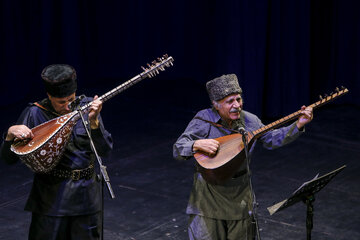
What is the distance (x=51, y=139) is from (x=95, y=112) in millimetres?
317

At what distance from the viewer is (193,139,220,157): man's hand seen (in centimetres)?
417

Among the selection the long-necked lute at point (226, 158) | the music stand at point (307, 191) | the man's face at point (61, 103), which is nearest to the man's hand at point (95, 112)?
the man's face at point (61, 103)

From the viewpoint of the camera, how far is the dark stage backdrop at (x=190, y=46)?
9367 millimetres

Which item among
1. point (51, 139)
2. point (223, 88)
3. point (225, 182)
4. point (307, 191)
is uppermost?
point (223, 88)

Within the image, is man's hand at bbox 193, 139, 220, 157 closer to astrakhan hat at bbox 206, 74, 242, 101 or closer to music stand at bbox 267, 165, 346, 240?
astrakhan hat at bbox 206, 74, 242, 101

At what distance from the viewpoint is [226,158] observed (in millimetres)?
Answer: 4156

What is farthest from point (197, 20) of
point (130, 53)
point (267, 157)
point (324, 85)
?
point (267, 157)

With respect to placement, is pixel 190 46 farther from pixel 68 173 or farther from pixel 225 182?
pixel 68 173

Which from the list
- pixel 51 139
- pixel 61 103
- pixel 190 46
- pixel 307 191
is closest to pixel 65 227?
pixel 51 139

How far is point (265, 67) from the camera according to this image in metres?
9.52

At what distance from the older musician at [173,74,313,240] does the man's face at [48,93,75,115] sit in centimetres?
75

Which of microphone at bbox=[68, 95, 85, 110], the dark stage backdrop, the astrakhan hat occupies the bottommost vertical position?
the dark stage backdrop

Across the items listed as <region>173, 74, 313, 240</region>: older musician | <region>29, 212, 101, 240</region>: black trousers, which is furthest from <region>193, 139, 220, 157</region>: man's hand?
<region>29, 212, 101, 240</region>: black trousers

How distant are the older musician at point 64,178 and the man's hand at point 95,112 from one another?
3 cm
